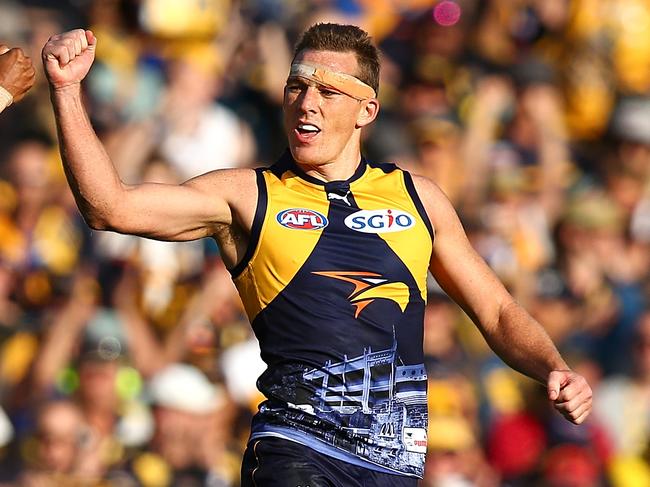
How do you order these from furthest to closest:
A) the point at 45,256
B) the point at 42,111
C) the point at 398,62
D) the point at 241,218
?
1. the point at 398,62
2. the point at 42,111
3. the point at 45,256
4. the point at 241,218

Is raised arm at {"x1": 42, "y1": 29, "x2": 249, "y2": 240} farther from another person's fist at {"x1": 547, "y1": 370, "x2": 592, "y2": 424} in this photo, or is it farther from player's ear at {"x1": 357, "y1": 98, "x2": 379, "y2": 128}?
another person's fist at {"x1": 547, "y1": 370, "x2": 592, "y2": 424}

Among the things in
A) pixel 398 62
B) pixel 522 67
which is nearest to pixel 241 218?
pixel 398 62

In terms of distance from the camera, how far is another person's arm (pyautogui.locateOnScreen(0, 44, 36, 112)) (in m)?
4.79

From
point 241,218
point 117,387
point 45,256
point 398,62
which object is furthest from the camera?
point 398,62

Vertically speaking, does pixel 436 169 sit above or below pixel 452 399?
above

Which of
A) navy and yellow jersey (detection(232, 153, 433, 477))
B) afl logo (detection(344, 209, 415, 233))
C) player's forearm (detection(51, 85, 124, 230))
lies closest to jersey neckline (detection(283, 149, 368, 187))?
navy and yellow jersey (detection(232, 153, 433, 477))

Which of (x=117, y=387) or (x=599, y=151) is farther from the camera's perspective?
(x=599, y=151)

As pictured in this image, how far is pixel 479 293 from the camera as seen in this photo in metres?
5.61

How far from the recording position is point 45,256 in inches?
363

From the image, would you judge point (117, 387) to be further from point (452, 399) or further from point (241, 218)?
point (241, 218)

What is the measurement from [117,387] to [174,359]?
1.49 feet

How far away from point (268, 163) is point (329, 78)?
15.6ft

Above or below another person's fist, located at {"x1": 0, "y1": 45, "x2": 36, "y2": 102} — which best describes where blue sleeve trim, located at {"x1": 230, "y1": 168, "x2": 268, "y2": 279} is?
below

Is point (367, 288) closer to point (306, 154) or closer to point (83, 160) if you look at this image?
point (306, 154)
